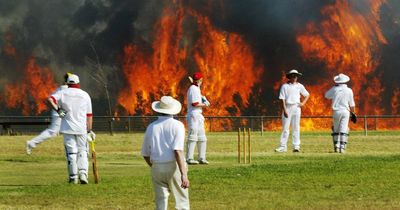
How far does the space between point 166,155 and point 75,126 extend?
6.06 meters

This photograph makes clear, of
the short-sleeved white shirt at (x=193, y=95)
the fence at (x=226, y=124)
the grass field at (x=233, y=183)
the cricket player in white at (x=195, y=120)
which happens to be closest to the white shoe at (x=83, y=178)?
the grass field at (x=233, y=183)

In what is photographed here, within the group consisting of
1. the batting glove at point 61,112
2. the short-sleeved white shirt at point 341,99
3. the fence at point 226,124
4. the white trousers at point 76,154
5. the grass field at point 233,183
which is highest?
the short-sleeved white shirt at point 341,99

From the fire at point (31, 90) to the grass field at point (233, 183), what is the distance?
24.8 meters

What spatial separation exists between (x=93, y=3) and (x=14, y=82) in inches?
246

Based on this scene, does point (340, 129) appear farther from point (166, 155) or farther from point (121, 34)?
point (121, 34)

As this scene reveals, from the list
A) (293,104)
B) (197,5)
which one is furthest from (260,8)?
(293,104)

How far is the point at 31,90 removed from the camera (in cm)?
4997

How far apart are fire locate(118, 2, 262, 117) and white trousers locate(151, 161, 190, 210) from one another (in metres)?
36.8

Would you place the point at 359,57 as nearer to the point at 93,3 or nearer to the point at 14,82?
the point at 93,3

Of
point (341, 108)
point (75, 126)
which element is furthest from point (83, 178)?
point (341, 108)

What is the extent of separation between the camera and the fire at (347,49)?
47500 millimetres

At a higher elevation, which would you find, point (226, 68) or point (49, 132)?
point (226, 68)

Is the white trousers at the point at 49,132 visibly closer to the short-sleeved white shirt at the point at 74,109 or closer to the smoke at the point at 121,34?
the short-sleeved white shirt at the point at 74,109

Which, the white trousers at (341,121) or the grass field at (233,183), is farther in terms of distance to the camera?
the white trousers at (341,121)
